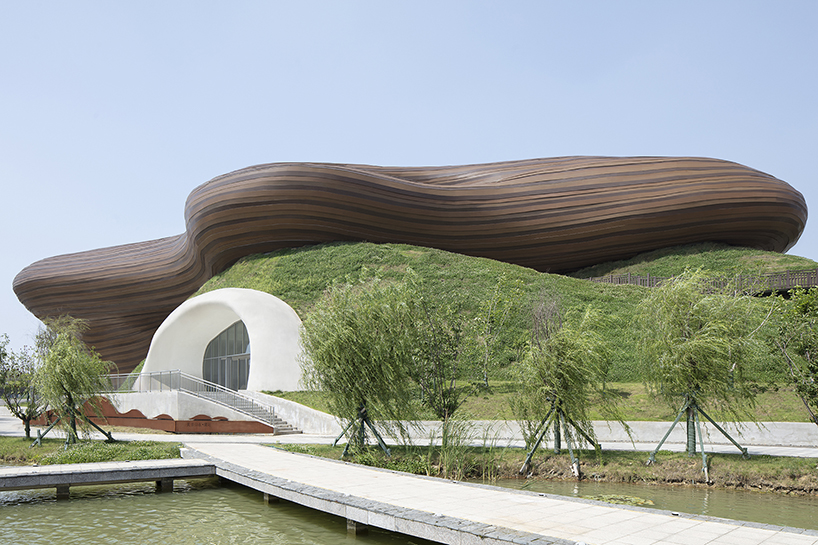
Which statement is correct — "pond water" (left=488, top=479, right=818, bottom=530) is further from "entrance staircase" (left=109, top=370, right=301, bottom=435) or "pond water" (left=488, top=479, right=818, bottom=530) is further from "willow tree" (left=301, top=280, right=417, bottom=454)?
"entrance staircase" (left=109, top=370, right=301, bottom=435)

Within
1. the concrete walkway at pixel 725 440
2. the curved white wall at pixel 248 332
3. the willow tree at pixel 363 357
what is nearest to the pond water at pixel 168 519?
the willow tree at pixel 363 357

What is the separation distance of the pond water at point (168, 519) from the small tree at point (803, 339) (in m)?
8.46

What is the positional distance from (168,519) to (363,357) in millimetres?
4409

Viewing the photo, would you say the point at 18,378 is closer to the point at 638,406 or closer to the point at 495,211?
the point at 638,406

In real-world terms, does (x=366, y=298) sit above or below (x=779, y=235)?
below

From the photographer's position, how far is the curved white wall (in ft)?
84.0

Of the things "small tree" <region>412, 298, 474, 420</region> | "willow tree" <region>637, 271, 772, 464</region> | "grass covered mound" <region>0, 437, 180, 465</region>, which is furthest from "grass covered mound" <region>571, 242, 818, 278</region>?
"grass covered mound" <region>0, 437, 180, 465</region>

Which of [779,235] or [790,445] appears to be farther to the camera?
[779,235]

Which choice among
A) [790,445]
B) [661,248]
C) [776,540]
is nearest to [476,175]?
[661,248]

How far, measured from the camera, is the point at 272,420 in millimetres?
→ 21297

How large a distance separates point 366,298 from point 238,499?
436 centimetres

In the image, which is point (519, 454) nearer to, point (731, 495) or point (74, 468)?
point (731, 495)

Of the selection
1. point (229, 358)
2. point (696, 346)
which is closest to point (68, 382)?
point (696, 346)

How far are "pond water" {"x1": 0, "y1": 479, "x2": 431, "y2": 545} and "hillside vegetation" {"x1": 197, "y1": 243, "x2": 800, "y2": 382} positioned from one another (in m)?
15.1
